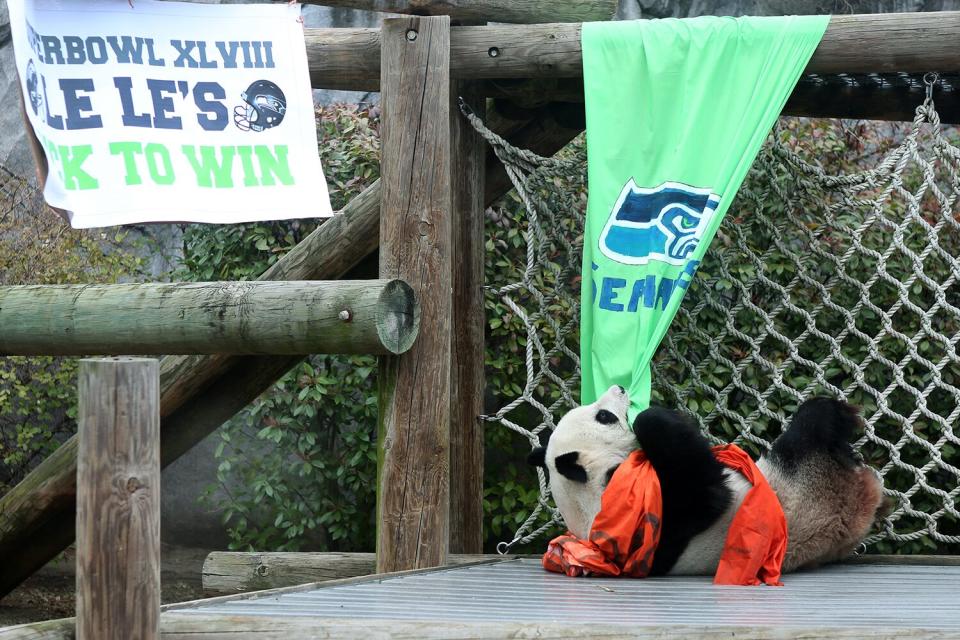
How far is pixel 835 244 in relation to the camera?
4.77 metres

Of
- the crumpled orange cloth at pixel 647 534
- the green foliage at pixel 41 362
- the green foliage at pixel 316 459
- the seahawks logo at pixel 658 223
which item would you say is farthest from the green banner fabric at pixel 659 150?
the green foliage at pixel 41 362

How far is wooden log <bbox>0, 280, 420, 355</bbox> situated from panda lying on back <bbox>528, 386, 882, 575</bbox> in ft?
1.94

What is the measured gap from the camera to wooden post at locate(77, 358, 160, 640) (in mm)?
1993

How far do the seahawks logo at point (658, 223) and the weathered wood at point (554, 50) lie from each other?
482 millimetres

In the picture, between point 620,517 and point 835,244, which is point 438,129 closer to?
point 620,517

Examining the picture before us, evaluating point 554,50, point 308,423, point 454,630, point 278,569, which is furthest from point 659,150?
point 308,423

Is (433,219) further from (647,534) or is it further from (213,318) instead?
(647,534)

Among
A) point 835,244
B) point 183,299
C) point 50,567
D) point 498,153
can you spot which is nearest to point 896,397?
point 835,244

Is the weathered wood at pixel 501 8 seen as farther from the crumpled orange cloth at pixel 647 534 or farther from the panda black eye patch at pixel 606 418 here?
the crumpled orange cloth at pixel 647 534

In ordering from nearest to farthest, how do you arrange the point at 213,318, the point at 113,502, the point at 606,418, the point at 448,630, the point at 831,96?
the point at 113,502 < the point at 448,630 < the point at 606,418 < the point at 213,318 < the point at 831,96

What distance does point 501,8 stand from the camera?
349cm

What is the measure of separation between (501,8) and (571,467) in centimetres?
149

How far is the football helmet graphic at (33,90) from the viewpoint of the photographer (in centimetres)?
307

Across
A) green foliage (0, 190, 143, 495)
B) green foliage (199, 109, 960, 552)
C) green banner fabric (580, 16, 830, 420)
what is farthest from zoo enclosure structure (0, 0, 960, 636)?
green foliage (0, 190, 143, 495)
